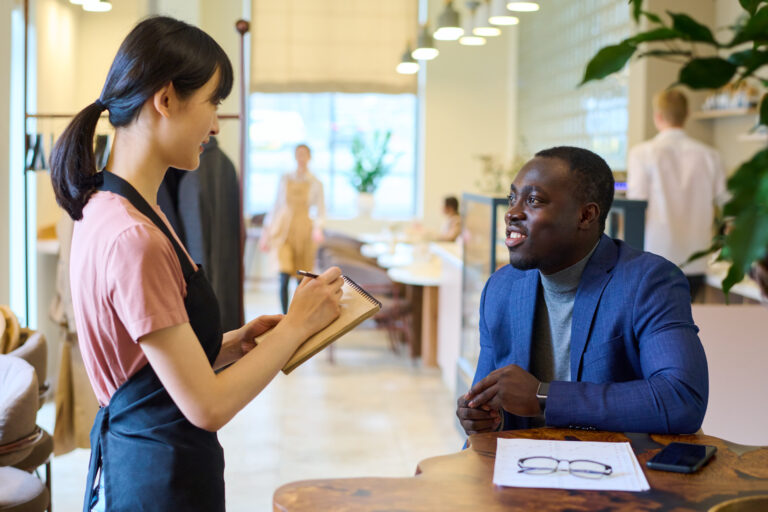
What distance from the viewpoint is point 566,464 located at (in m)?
1.44

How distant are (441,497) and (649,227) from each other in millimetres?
4139

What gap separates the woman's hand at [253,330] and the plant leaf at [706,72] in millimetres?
1017

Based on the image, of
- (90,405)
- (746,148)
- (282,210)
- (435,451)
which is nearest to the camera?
(90,405)

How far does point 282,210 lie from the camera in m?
7.66

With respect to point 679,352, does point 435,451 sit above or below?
below

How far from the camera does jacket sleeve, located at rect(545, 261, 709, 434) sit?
1.67 metres

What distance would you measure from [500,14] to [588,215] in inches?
168

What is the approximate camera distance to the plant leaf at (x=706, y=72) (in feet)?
2.52

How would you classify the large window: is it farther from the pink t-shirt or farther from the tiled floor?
the pink t-shirt

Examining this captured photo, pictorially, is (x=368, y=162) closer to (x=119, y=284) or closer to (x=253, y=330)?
(x=253, y=330)


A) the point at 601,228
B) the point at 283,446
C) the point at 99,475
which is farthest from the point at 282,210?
the point at 99,475

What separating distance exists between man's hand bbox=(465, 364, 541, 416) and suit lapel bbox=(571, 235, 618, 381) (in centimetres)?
19

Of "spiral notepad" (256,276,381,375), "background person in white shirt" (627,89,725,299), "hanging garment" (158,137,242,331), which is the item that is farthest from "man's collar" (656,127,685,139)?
"spiral notepad" (256,276,381,375)

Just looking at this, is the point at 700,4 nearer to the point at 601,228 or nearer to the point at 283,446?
the point at 283,446
